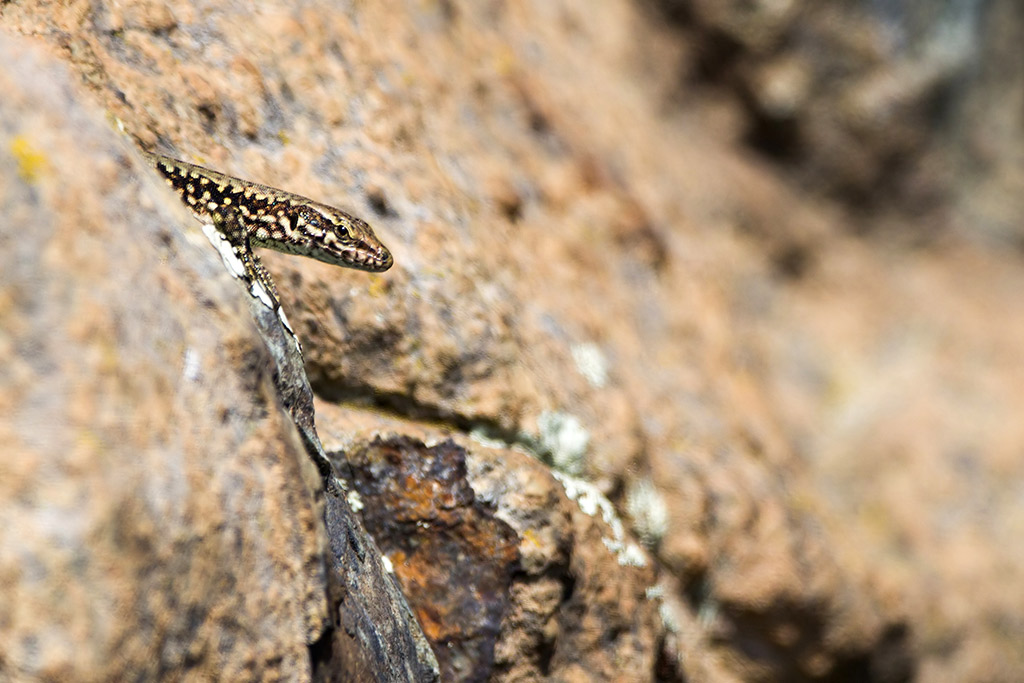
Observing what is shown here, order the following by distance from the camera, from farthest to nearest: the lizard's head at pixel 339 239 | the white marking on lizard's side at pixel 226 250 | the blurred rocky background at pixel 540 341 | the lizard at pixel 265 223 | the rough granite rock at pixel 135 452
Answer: the lizard's head at pixel 339 239 → the lizard at pixel 265 223 → the white marking on lizard's side at pixel 226 250 → the blurred rocky background at pixel 540 341 → the rough granite rock at pixel 135 452

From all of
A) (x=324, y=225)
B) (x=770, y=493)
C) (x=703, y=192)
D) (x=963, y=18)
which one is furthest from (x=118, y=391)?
(x=963, y=18)

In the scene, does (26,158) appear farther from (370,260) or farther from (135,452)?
(370,260)

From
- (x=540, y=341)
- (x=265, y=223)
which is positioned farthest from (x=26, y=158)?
(x=540, y=341)

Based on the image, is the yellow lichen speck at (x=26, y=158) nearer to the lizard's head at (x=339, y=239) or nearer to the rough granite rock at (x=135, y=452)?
the rough granite rock at (x=135, y=452)

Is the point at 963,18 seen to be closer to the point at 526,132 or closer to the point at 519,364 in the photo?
the point at 526,132

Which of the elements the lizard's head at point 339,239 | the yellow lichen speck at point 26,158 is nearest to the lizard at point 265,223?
the lizard's head at point 339,239

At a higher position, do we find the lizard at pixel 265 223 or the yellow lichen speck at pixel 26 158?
the yellow lichen speck at pixel 26 158
